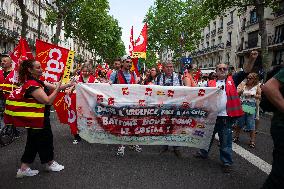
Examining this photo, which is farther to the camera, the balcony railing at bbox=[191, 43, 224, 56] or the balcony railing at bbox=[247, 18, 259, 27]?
the balcony railing at bbox=[191, 43, 224, 56]

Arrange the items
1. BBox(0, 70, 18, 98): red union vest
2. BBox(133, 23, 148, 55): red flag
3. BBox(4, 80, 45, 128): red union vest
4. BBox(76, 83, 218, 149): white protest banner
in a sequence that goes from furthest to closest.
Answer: BBox(133, 23, 148, 55): red flag, BBox(0, 70, 18, 98): red union vest, BBox(76, 83, 218, 149): white protest banner, BBox(4, 80, 45, 128): red union vest

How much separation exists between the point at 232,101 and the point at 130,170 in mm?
2009

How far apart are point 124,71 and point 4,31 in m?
39.0

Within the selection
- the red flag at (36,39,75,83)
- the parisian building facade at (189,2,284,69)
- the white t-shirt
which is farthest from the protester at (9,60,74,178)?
the parisian building facade at (189,2,284,69)

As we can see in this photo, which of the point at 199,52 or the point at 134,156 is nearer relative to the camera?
the point at 134,156

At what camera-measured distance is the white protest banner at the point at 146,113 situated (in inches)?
243

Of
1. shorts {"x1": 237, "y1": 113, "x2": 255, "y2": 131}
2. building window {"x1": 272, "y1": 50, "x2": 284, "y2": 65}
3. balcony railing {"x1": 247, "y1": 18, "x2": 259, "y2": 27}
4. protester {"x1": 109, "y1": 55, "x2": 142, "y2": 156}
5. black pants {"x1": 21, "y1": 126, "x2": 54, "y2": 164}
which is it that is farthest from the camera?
balcony railing {"x1": 247, "y1": 18, "x2": 259, "y2": 27}

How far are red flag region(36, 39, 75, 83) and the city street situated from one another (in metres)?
1.50

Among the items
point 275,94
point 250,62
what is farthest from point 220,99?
point 275,94

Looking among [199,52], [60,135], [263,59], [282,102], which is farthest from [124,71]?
[199,52]

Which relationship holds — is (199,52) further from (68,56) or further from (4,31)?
(68,56)

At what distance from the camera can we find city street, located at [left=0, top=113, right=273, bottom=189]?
15.8ft

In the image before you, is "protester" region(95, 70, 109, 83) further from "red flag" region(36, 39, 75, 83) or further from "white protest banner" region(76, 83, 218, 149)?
"white protest banner" region(76, 83, 218, 149)

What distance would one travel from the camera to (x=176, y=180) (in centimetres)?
503
